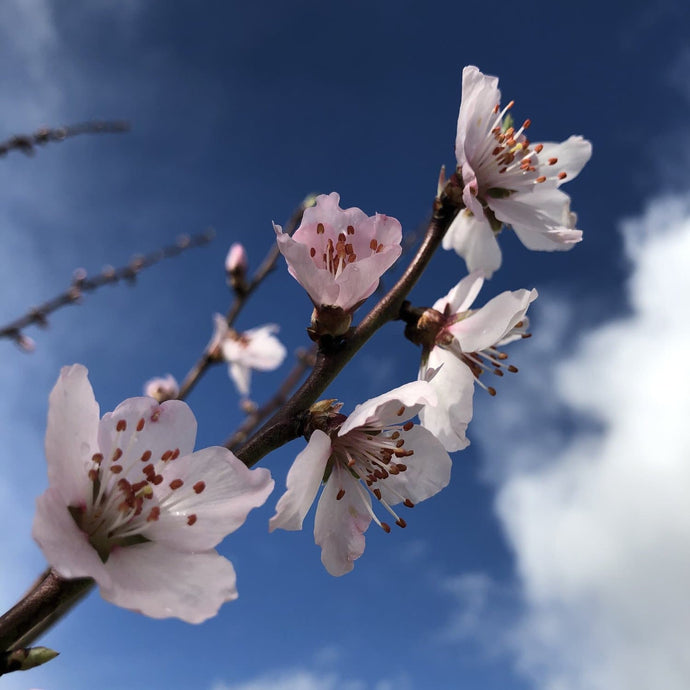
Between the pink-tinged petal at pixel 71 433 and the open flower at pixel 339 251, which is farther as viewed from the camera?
the open flower at pixel 339 251

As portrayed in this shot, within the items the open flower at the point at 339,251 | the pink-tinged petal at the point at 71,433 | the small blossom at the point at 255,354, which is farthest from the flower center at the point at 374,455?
the small blossom at the point at 255,354

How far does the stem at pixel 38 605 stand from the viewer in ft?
3.23

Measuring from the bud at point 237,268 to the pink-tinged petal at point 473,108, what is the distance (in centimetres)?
183

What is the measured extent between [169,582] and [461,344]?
2.80ft

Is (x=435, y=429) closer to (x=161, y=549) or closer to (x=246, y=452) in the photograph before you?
(x=246, y=452)

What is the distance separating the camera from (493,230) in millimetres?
1828

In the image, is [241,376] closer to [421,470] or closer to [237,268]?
[237,268]

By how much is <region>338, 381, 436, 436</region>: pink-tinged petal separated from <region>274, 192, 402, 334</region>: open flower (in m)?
0.22

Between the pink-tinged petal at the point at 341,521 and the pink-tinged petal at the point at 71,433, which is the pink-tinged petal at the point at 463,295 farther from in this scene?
the pink-tinged petal at the point at 71,433

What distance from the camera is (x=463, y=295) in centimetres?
174

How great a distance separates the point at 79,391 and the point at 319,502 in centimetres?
54

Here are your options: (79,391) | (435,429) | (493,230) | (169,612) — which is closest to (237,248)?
(493,230)

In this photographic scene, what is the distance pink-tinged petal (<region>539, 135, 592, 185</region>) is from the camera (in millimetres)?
2008

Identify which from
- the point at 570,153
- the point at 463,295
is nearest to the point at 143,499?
the point at 463,295
